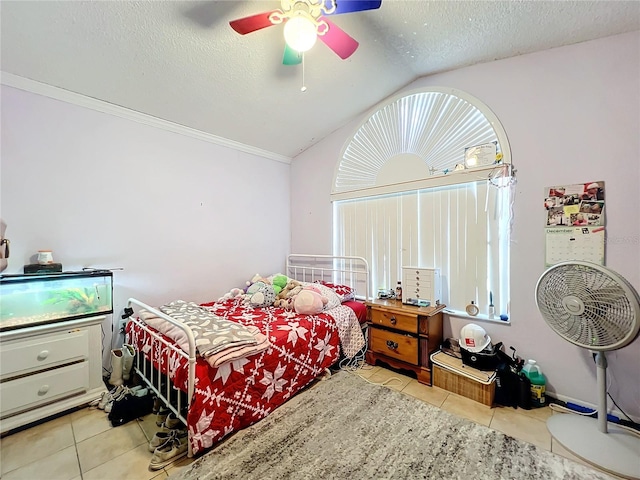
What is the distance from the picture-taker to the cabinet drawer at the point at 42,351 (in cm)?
171

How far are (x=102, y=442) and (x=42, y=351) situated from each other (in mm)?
747

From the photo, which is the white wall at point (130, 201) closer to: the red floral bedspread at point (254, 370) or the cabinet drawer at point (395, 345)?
Answer: the red floral bedspread at point (254, 370)

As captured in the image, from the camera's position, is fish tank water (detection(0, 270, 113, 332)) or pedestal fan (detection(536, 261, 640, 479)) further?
fish tank water (detection(0, 270, 113, 332))

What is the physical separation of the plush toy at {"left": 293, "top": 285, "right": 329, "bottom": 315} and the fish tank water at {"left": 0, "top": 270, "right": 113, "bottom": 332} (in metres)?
1.51

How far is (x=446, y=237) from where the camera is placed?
2617 mm

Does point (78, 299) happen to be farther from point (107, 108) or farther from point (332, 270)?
point (332, 270)

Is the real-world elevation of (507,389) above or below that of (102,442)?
above

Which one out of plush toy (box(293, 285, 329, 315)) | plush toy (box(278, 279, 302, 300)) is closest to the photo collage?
plush toy (box(293, 285, 329, 315))

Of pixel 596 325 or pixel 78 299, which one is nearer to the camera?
pixel 596 325

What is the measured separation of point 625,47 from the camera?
1833 millimetres

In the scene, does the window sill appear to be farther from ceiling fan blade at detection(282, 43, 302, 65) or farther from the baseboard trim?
the baseboard trim

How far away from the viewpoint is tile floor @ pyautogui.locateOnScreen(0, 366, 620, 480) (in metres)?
1.45

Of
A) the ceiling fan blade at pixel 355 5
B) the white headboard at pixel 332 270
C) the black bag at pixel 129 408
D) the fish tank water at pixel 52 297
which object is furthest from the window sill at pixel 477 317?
the fish tank water at pixel 52 297

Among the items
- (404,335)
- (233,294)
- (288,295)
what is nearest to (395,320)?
(404,335)
